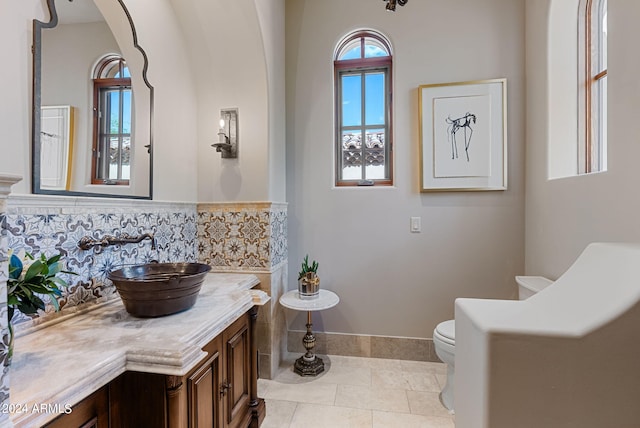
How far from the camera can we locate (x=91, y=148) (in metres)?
1.43

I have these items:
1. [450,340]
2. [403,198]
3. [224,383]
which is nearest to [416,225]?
[403,198]

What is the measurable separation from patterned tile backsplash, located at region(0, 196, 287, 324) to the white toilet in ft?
4.08

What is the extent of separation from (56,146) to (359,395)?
218 cm

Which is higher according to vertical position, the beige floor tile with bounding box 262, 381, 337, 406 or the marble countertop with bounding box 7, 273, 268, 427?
the marble countertop with bounding box 7, 273, 268, 427

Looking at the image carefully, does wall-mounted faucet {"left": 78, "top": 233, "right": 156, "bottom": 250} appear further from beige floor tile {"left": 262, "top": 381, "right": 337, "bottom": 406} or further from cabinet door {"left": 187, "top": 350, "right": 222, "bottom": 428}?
beige floor tile {"left": 262, "top": 381, "right": 337, "bottom": 406}

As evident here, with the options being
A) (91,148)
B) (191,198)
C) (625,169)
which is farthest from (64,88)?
(625,169)

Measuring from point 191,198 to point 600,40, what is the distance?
287 centimetres

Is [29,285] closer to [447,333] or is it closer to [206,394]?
[206,394]

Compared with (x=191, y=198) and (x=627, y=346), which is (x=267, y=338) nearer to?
(x=191, y=198)

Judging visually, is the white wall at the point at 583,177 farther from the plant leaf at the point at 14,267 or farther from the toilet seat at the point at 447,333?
the plant leaf at the point at 14,267

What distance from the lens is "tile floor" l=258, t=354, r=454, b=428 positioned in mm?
1748

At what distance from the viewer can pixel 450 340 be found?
1796mm

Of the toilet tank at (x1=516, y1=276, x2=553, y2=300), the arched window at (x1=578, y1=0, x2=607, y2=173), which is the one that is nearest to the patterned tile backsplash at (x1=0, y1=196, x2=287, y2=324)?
the toilet tank at (x1=516, y1=276, x2=553, y2=300)

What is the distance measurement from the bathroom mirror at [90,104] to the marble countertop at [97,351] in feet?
1.91
